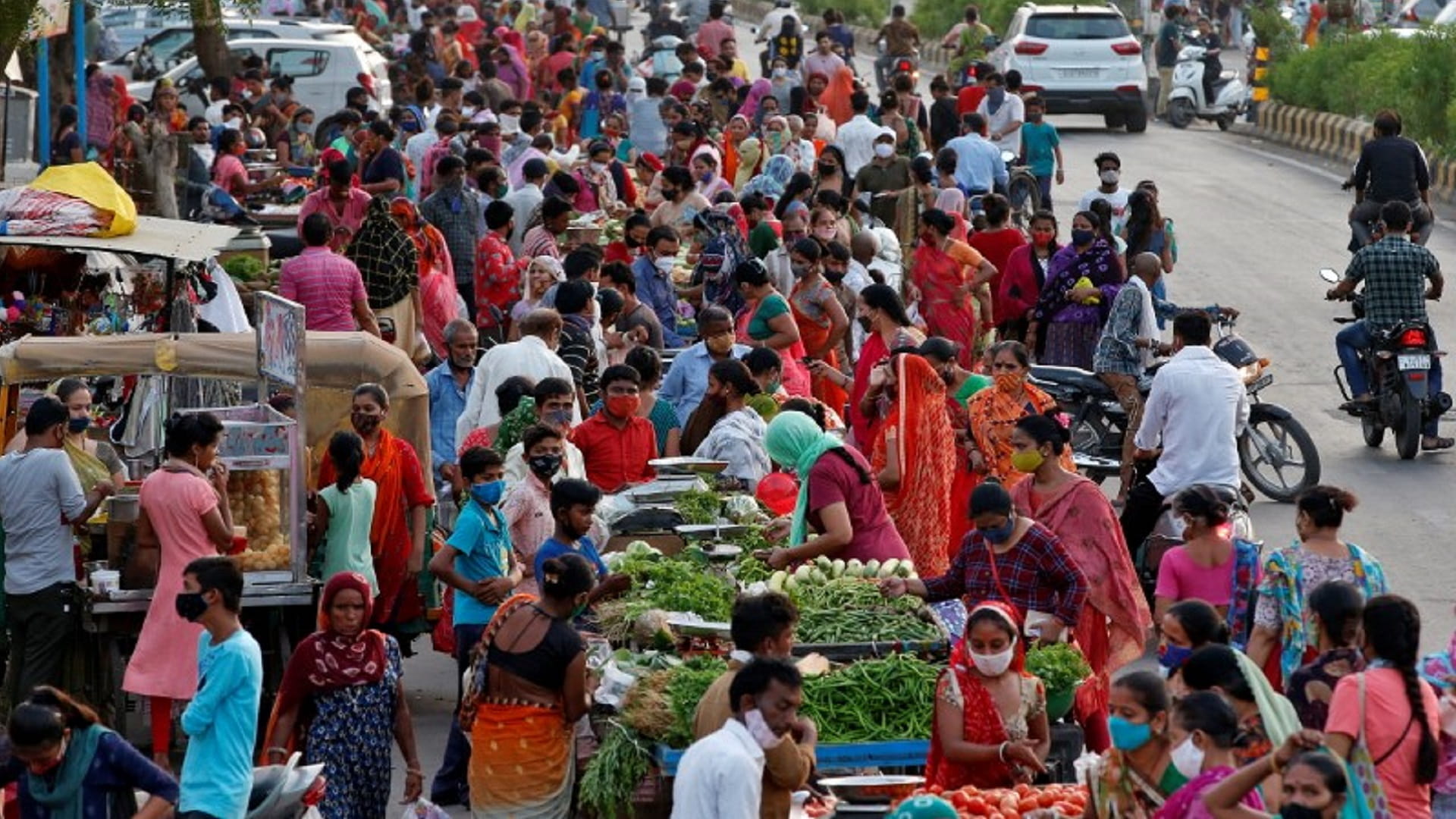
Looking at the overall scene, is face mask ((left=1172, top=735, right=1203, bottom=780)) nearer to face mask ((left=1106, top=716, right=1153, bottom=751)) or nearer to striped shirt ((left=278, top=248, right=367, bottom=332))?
face mask ((left=1106, top=716, right=1153, bottom=751))

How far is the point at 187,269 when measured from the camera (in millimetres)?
15430

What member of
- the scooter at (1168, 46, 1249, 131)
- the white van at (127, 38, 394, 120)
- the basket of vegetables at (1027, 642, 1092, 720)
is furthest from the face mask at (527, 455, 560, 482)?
the scooter at (1168, 46, 1249, 131)

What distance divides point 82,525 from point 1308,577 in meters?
5.26

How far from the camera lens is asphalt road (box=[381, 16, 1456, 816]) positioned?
14.1 meters

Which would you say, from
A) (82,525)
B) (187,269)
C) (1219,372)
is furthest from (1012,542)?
(187,269)

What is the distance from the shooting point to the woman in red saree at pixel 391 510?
39.3 feet

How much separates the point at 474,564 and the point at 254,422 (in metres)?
1.82

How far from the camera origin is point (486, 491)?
35.3 ft

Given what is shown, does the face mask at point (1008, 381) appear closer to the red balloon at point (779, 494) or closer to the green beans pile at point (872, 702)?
the red balloon at point (779, 494)

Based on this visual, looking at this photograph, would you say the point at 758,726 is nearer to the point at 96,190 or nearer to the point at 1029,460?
the point at 1029,460

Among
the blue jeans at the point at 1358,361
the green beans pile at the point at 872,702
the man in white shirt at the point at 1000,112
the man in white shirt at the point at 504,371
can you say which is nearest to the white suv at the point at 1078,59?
the man in white shirt at the point at 1000,112

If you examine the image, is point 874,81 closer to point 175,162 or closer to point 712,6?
point 712,6

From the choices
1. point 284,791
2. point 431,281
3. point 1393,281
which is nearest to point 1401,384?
point 1393,281

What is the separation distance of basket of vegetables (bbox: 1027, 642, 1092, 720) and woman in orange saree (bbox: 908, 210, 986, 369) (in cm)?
793
